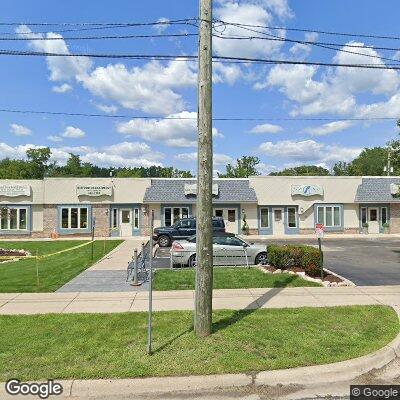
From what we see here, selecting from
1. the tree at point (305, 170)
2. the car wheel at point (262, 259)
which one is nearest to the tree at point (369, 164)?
the tree at point (305, 170)

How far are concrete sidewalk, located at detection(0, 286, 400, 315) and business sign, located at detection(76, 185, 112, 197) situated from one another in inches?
791

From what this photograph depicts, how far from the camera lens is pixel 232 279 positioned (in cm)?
1155

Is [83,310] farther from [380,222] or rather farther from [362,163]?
[362,163]

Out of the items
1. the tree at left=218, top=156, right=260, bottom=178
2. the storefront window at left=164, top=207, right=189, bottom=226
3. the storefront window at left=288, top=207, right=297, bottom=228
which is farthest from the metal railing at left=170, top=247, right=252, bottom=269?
the tree at left=218, top=156, right=260, bottom=178

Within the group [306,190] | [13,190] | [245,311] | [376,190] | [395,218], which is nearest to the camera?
[245,311]

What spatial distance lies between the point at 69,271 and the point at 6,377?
8.72 metres

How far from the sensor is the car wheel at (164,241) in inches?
894

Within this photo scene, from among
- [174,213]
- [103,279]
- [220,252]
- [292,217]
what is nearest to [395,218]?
[292,217]

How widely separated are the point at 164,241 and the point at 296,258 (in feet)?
36.8

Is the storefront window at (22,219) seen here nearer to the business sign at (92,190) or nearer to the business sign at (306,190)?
the business sign at (92,190)

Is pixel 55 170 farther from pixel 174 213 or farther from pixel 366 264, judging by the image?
pixel 366 264

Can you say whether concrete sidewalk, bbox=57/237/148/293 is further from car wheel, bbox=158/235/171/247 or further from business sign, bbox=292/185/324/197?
business sign, bbox=292/185/324/197

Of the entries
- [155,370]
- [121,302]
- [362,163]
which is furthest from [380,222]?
[362,163]

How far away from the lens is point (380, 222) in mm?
32031
